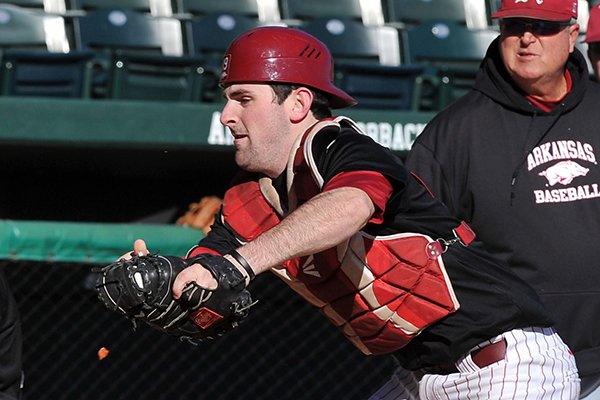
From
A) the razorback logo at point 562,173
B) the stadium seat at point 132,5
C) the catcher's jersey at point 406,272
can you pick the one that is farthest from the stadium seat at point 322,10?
the catcher's jersey at point 406,272

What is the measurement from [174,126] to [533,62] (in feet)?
7.65

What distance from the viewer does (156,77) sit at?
6.29 meters

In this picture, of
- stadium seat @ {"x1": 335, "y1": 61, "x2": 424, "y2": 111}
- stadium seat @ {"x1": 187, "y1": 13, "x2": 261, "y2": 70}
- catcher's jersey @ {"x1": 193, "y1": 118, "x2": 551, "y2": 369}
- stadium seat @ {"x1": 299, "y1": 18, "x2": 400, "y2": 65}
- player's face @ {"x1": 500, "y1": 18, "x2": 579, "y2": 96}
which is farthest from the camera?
stadium seat @ {"x1": 299, "y1": 18, "x2": 400, "y2": 65}

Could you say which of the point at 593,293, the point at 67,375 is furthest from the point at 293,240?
the point at 67,375

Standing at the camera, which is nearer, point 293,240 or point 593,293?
point 293,240

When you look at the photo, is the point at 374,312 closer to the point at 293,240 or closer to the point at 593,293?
the point at 293,240

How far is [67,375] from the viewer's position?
5645 mm

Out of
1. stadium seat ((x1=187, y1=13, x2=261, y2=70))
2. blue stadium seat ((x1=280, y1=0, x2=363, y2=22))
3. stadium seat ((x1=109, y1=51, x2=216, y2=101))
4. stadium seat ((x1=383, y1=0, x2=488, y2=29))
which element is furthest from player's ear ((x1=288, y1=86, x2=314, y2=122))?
Result: stadium seat ((x1=383, y1=0, x2=488, y2=29))

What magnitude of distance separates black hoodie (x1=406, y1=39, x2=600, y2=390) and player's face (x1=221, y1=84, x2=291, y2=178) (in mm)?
763

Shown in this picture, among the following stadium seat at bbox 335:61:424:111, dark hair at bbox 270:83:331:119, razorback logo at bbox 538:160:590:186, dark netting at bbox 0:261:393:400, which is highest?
dark hair at bbox 270:83:331:119

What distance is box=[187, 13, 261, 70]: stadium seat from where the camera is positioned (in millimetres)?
7324

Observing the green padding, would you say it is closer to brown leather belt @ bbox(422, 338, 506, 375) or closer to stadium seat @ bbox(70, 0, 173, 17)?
brown leather belt @ bbox(422, 338, 506, 375)

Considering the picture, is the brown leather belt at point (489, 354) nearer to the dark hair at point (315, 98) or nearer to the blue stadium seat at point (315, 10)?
the dark hair at point (315, 98)

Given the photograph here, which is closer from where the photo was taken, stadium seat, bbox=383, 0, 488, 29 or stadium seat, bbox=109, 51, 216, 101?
stadium seat, bbox=109, 51, 216, 101
